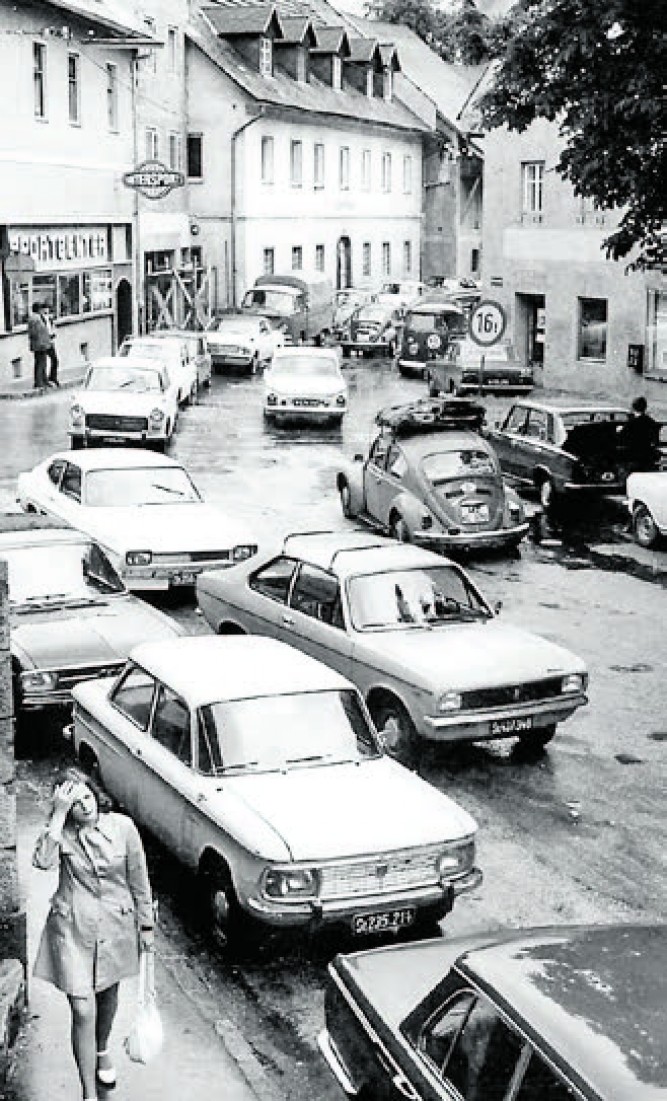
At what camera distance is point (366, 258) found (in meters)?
65.2

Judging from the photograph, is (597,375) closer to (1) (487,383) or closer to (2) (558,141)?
(1) (487,383)

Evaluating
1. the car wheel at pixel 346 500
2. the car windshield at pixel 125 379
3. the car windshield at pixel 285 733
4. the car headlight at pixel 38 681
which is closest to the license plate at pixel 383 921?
the car windshield at pixel 285 733

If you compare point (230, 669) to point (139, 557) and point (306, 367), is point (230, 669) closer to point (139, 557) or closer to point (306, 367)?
point (139, 557)

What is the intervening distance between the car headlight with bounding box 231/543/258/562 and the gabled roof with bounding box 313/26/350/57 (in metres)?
47.0

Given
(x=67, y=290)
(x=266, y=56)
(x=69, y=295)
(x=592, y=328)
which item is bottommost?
(x=592, y=328)

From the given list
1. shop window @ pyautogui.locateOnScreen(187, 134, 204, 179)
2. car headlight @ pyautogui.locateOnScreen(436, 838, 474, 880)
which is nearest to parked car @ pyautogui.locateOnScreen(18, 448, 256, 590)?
car headlight @ pyautogui.locateOnScreen(436, 838, 474, 880)

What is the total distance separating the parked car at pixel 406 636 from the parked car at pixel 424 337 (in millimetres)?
27386

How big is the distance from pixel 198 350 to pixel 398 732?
25.8 m

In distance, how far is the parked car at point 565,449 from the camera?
23.1 metres

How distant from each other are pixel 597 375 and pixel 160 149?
1988 centimetres

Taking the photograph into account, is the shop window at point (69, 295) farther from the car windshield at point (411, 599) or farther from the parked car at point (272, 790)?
the parked car at point (272, 790)

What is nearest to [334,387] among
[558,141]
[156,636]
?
[558,141]

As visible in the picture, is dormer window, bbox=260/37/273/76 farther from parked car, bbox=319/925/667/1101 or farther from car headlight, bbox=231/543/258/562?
parked car, bbox=319/925/667/1101

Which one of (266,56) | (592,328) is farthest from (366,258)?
(592,328)
